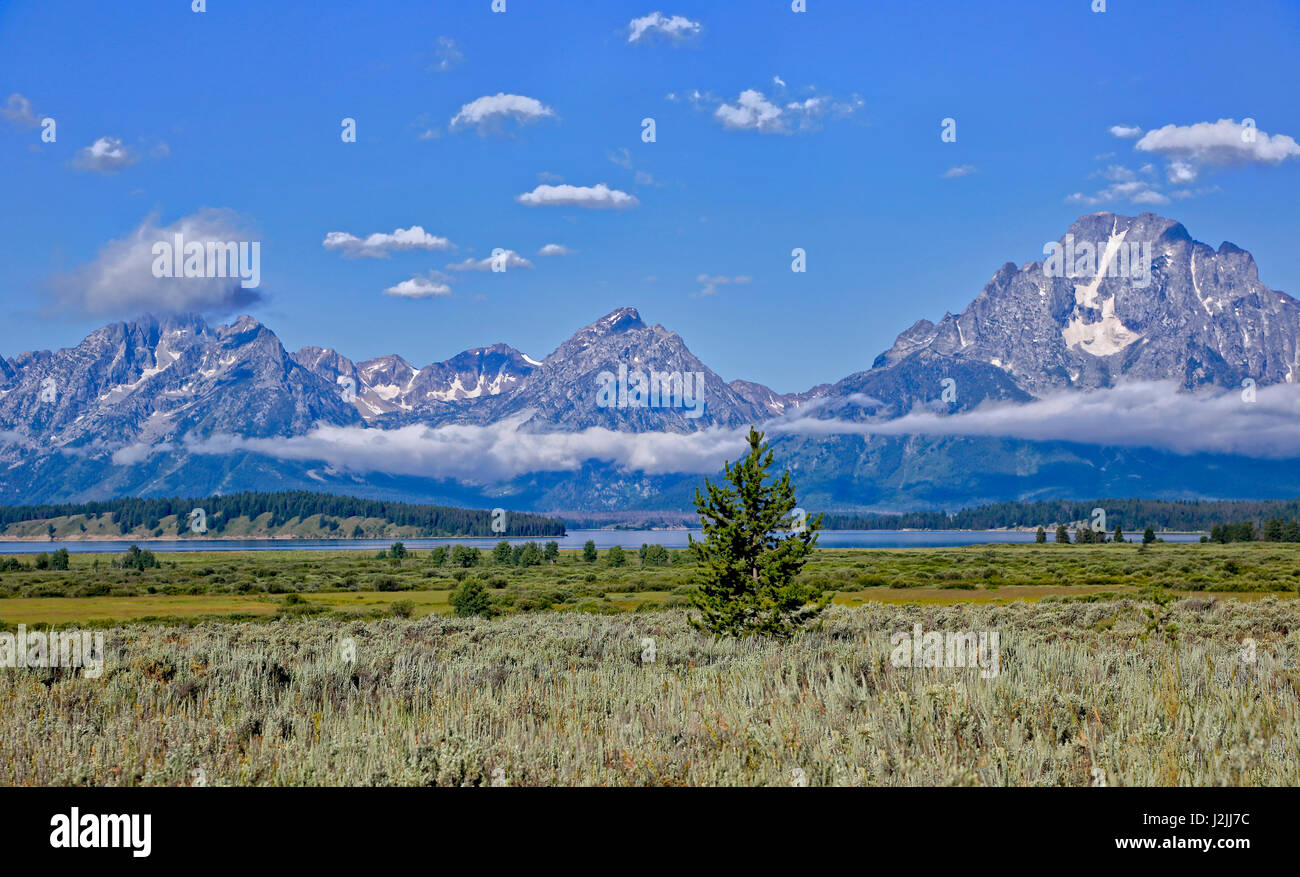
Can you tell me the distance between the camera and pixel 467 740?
6383mm

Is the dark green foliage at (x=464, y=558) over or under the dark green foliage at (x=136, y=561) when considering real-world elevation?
under

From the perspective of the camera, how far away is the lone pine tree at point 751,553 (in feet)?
61.4

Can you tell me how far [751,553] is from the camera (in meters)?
19.6

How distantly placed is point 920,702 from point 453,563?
136 metres

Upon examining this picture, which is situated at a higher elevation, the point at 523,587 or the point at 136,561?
the point at 523,587

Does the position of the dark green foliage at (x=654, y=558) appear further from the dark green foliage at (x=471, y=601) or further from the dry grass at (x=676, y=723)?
the dry grass at (x=676, y=723)

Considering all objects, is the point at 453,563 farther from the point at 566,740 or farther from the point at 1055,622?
the point at 566,740

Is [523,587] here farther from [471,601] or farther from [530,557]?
[530,557]

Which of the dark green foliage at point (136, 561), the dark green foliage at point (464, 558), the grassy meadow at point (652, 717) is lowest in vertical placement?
the dark green foliage at point (464, 558)

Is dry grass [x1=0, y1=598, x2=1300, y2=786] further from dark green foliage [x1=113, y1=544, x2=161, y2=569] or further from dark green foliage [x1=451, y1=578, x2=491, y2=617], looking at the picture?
dark green foliage [x1=113, y1=544, x2=161, y2=569]

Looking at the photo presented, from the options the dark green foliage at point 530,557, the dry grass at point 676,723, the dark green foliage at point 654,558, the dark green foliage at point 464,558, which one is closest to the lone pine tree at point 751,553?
the dry grass at point 676,723

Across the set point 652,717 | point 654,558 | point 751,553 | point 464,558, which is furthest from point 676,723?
point 464,558
